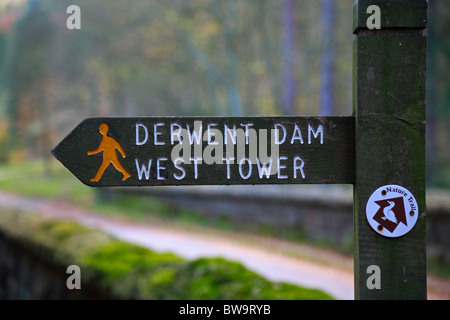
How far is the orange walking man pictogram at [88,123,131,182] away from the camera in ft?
6.80

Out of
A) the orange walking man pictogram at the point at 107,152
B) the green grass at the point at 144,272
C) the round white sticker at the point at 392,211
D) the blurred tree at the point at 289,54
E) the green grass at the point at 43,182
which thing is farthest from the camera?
the green grass at the point at 43,182

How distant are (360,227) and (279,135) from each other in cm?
50

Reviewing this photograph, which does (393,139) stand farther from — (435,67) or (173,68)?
(173,68)

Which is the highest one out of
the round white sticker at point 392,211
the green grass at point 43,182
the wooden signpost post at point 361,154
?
the wooden signpost post at point 361,154

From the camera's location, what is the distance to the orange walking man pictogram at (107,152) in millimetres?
2072

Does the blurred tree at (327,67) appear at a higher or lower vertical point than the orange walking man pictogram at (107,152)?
higher

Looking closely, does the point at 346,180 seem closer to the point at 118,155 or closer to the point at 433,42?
the point at 118,155

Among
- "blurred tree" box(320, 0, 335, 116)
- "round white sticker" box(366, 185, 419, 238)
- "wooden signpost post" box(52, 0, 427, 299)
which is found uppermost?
"blurred tree" box(320, 0, 335, 116)

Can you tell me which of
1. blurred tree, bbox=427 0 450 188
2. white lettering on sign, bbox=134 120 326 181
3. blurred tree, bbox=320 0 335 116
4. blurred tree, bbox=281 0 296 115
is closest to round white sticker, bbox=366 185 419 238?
white lettering on sign, bbox=134 120 326 181

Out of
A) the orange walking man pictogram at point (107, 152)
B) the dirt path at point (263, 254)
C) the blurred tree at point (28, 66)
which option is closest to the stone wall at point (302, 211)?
the dirt path at point (263, 254)

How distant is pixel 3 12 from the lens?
Answer: 34344 mm

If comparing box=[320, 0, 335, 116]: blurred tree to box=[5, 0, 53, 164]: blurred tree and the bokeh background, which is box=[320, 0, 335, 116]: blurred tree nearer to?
the bokeh background

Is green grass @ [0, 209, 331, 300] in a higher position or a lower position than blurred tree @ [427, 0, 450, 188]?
lower

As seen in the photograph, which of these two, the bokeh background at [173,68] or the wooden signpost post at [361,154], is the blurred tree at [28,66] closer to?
→ the bokeh background at [173,68]
